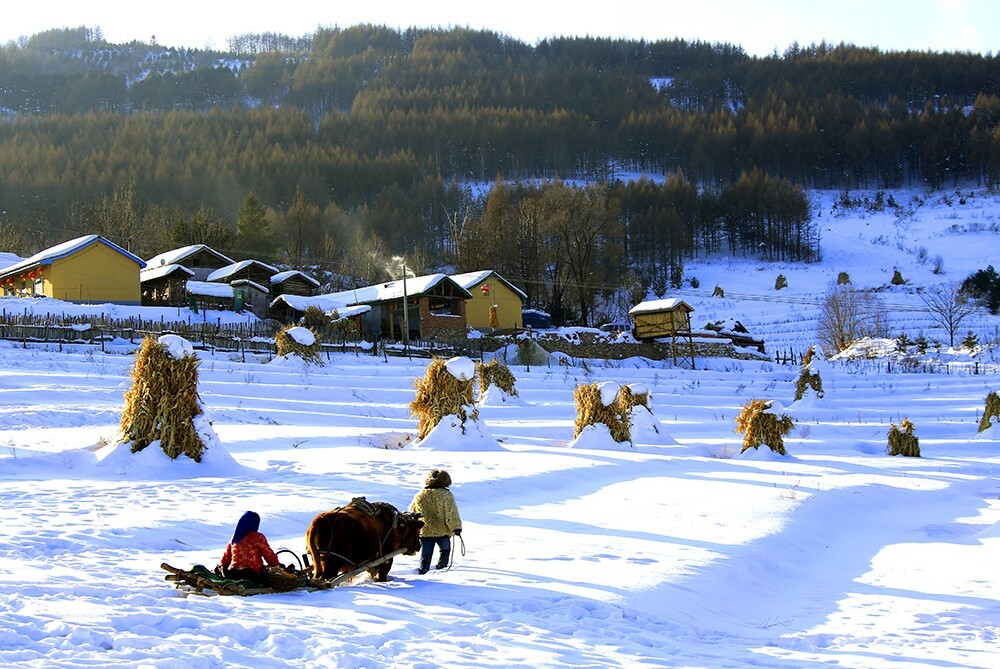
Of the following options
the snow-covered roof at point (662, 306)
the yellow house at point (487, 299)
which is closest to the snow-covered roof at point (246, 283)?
the yellow house at point (487, 299)

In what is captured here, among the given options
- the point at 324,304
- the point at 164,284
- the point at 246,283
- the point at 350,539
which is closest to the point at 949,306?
the point at 324,304

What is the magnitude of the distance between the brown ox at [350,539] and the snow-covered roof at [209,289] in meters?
42.2

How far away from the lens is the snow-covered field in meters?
5.48

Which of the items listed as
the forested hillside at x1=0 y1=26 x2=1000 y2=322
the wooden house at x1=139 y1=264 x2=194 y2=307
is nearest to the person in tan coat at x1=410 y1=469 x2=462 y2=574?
the wooden house at x1=139 y1=264 x2=194 y2=307

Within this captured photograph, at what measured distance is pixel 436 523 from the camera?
301 inches

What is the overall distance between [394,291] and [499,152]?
82511 millimetres

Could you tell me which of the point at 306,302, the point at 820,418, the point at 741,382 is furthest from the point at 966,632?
the point at 306,302

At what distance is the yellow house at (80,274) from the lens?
138ft

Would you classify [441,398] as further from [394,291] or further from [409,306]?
[394,291]

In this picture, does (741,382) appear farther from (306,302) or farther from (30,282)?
(30,282)

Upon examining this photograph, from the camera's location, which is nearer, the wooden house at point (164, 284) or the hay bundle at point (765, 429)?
the hay bundle at point (765, 429)

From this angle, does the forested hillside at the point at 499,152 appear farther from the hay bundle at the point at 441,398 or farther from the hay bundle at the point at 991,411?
the hay bundle at the point at 441,398

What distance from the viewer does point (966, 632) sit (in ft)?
21.7

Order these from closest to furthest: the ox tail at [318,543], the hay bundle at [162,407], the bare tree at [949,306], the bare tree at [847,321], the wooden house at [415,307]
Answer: the ox tail at [318,543], the hay bundle at [162,407], the wooden house at [415,307], the bare tree at [949,306], the bare tree at [847,321]
